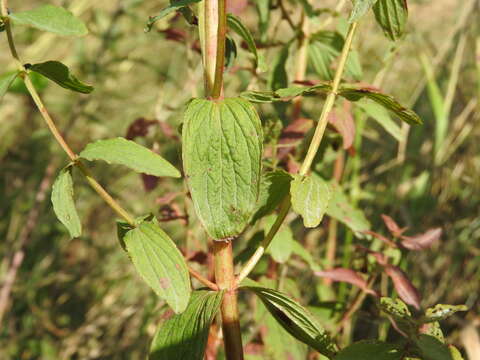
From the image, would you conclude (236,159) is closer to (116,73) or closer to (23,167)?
(116,73)

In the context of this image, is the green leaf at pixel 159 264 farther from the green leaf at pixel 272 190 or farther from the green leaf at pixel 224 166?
the green leaf at pixel 272 190

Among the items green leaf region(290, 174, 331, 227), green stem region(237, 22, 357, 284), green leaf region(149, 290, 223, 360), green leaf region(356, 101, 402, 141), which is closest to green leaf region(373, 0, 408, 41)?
green stem region(237, 22, 357, 284)

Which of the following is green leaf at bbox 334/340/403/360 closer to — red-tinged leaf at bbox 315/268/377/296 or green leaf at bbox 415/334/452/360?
green leaf at bbox 415/334/452/360

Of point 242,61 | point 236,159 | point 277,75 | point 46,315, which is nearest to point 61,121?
point 46,315

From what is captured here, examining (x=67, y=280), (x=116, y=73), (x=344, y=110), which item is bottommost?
(x=67, y=280)

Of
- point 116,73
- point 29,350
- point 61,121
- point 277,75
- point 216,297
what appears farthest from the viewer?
point 61,121

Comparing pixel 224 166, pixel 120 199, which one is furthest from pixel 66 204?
pixel 120 199

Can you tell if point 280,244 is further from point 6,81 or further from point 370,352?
point 6,81
